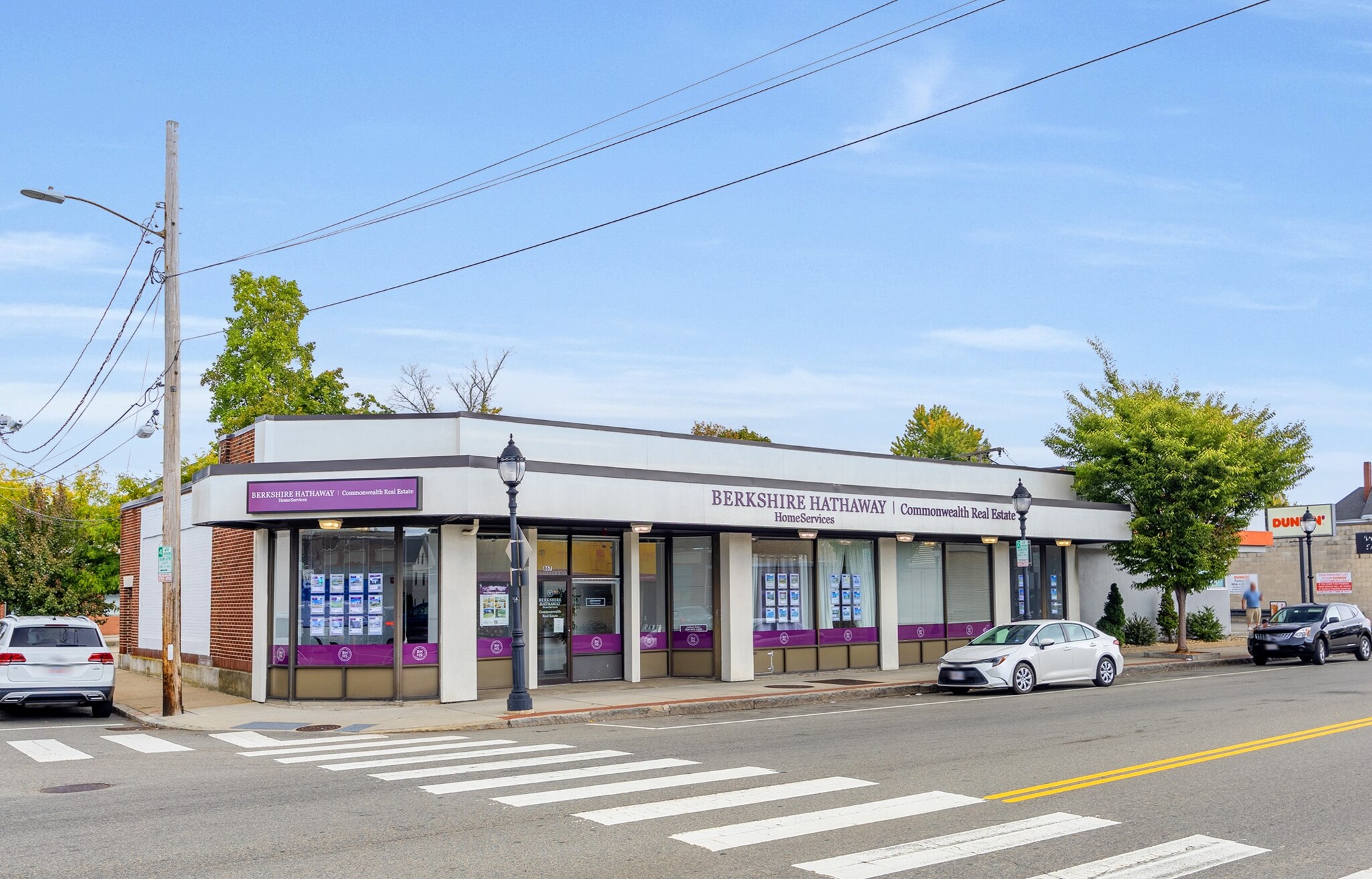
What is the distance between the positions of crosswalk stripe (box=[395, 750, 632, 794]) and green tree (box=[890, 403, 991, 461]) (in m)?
60.5

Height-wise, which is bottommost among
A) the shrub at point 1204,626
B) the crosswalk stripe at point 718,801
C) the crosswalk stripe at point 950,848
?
the shrub at point 1204,626

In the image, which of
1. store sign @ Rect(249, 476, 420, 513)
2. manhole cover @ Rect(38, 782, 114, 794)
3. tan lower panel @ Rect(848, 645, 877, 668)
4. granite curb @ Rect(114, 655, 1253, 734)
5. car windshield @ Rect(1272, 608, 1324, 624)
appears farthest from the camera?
car windshield @ Rect(1272, 608, 1324, 624)

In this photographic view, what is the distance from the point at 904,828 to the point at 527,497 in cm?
1267

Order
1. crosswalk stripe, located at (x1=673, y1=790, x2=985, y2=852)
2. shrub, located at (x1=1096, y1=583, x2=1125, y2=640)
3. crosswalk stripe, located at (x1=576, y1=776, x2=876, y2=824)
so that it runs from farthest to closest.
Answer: shrub, located at (x1=1096, y1=583, x2=1125, y2=640) < crosswalk stripe, located at (x1=576, y1=776, x2=876, y2=824) < crosswalk stripe, located at (x1=673, y1=790, x2=985, y2=852)

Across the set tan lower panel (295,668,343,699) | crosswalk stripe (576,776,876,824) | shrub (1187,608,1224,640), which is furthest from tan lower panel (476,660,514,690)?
shrub (1187,608,1224,640)

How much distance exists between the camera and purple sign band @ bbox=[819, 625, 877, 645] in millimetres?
27062

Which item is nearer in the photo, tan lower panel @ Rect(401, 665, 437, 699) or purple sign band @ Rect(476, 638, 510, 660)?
tan lower panel @ Rect(401, 665, 437, 699)

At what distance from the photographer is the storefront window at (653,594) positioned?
24.9 m

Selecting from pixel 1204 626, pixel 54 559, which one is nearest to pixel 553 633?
pixel 1204 626

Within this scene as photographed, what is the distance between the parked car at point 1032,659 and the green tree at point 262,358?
3198cm

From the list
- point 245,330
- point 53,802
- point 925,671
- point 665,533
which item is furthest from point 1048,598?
point 245,330

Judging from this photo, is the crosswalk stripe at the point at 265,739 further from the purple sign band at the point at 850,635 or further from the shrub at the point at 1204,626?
the shrub at the point at 1204,626

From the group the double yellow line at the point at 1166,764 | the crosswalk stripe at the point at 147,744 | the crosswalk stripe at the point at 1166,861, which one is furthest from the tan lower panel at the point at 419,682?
the crosswalk stripe at the point at 1166,861

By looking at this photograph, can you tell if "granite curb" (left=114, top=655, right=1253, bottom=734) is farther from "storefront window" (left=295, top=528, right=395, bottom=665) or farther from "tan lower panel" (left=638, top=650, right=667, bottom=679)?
"tan lower panel" (left=638, top=650, right=667, bottom=679)
